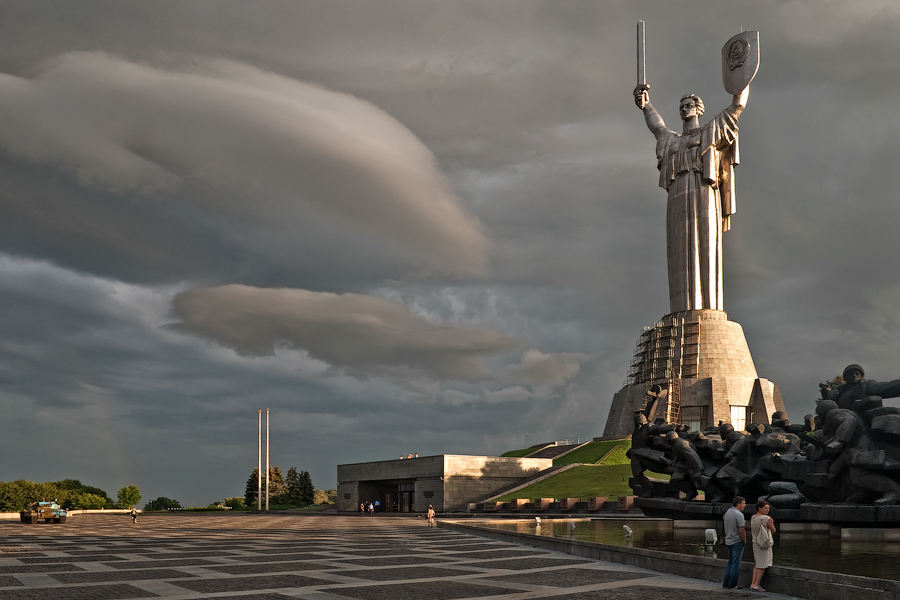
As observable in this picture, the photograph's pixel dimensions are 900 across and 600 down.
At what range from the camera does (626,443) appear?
208ft

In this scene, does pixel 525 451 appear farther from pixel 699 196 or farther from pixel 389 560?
pixel 389 560

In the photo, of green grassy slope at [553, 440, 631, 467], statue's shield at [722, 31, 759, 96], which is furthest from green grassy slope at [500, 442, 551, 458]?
statue's shield at [722, 31, 759, 96]

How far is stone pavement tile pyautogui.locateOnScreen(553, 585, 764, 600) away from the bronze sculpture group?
945 cm

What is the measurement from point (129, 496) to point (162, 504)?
7674mm

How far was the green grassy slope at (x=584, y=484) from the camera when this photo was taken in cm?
4631

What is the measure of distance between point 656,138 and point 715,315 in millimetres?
16058

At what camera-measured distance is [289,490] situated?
8869cm

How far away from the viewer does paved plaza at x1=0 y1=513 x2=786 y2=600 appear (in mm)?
11609

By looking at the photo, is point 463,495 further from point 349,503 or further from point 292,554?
point 292,554

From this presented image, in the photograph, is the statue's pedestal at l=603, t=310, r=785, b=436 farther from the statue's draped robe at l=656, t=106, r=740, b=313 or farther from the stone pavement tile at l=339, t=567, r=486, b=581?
the stone pavement tile at l=339, t=567, r=486, b=581

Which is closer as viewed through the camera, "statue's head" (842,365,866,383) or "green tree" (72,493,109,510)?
"statue's head" (842,365,866,383)

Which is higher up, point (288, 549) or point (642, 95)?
point (642, 95)

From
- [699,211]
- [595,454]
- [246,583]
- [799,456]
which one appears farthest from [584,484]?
[246,583]

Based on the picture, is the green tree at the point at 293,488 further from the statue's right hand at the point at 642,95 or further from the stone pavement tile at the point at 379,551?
the stone pavement tile at the point at 379,551
